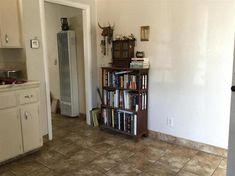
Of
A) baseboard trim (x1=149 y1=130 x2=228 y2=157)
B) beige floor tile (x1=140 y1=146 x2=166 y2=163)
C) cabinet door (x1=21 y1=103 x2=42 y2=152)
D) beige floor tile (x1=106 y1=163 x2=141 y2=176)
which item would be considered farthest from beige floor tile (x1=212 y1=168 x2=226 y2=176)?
cabinet door (x1=21 y1=103 x2=42 y2=152)

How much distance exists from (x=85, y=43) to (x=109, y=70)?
74 cm

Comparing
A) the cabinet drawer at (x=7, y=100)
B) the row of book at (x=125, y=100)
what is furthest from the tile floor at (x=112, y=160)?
the cabinet drawer at (x=7, y=100)

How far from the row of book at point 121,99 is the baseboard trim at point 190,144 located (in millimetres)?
557

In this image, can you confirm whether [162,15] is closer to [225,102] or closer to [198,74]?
[198,74]

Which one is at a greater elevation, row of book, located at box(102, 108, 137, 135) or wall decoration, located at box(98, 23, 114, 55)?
wall decoration, located at box(98, 23, 114, 55)

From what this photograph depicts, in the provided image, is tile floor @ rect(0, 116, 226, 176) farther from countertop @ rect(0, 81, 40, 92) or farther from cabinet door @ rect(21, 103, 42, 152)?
countertop @ rect(0, 81, 40, 92)

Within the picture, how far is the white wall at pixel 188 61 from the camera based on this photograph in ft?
8.26

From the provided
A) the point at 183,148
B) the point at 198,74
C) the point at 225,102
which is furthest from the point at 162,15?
the point at 183,148

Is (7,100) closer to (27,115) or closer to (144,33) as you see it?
(27,115)

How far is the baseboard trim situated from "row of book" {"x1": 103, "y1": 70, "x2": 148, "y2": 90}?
77cm

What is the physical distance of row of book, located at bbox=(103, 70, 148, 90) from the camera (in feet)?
10.0

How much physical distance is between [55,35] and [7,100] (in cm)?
242

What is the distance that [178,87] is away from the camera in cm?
291

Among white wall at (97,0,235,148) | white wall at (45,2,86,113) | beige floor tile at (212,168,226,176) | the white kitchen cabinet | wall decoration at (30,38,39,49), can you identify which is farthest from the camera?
white wall at (45,2,86,113)
